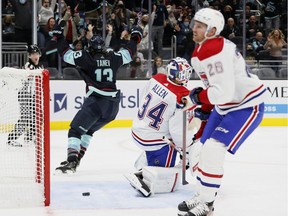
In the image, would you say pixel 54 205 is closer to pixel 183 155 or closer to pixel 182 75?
pixel 183 155

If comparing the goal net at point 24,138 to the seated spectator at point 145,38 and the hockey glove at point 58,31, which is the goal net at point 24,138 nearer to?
the hockey glove at point 58,31

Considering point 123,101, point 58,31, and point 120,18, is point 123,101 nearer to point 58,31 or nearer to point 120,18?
point 120,18

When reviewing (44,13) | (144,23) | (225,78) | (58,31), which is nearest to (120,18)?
(144,23)

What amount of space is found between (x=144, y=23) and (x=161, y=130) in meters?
6.56

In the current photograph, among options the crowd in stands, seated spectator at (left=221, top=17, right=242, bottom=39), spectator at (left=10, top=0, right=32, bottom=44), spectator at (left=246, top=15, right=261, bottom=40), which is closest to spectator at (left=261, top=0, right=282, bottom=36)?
the crowd in stands

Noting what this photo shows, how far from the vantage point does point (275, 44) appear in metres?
12.0

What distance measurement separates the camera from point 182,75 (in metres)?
5.09

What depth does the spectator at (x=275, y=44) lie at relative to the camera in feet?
39.0

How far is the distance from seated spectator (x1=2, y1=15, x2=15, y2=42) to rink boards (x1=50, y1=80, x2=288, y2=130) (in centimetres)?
119

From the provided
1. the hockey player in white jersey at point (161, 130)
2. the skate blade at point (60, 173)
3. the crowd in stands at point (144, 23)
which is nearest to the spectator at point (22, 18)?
the crowd in stands at point (144, 23)

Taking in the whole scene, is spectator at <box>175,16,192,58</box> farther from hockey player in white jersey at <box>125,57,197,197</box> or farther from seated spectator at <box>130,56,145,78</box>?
hockey player in white jersey at <box>125,57,197,197</box>

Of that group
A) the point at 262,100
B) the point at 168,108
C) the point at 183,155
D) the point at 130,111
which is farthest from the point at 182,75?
the point at 130,111

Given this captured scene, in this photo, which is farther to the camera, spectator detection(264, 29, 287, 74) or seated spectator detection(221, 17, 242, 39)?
seated spectator detection(221, 17, 242, 39)

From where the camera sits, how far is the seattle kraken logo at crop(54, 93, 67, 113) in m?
9.88
